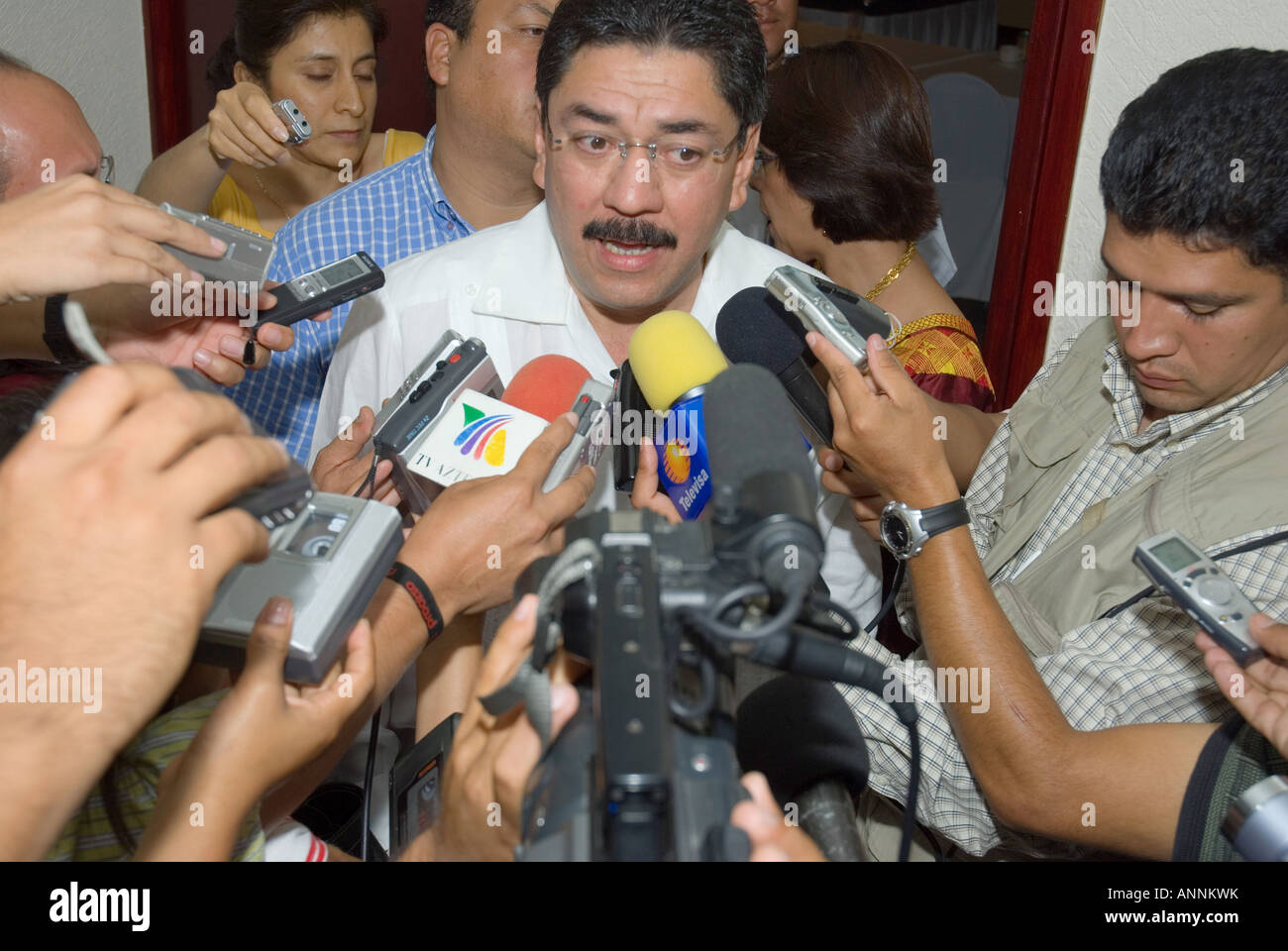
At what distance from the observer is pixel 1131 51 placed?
2.18 m

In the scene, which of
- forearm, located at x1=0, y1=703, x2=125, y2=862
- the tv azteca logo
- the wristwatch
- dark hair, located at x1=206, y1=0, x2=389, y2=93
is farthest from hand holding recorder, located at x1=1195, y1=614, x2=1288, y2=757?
dark hair, located at x1=206, y1=0, x2=389, y2=93

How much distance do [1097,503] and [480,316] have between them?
101 centimetres

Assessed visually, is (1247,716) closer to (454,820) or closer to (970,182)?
(454,820)

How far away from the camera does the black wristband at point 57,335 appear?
1438 mm

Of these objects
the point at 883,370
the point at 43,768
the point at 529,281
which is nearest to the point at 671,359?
the point at 883,370

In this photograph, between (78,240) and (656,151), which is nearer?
(78,240)

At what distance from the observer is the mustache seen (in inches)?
62.6

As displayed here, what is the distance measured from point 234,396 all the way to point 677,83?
1112 mm

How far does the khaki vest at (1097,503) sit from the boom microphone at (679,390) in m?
0.56

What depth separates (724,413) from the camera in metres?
0.82

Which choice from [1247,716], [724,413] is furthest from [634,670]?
[1247,716]

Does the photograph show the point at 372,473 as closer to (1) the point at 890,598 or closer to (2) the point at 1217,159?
(1) the point at 890,598

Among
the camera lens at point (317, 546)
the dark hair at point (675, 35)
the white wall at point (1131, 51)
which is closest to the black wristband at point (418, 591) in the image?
the camera lens at point (317, 546)

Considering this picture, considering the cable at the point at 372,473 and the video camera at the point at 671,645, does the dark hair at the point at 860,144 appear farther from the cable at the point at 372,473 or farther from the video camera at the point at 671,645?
the video camera at the point at 671,645
